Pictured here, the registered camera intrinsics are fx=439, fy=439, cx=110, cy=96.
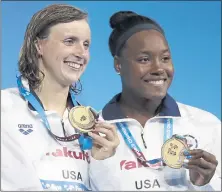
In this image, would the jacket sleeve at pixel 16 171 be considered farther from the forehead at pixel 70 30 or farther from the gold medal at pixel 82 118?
the forehead at pixel 70 30

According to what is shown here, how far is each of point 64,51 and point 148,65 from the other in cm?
64

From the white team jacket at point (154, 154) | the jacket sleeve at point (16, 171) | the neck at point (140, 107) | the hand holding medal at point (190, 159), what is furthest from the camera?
the neck at point (140, 107)

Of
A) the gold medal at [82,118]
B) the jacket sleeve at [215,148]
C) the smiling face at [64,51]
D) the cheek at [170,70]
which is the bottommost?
the jacket sleeve at [215,148]

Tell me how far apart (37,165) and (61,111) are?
0.43 meters

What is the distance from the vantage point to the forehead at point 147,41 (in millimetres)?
3238

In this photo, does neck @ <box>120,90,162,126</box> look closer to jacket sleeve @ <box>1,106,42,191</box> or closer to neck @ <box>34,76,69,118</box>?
neck @ <box>34,76,69,118</box>

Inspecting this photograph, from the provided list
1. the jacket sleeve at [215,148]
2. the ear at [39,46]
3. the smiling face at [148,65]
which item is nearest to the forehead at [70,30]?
the ear at [39,46]

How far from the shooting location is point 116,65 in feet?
11.6

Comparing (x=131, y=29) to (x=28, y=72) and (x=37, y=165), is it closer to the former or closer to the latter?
(x=28, y=72)

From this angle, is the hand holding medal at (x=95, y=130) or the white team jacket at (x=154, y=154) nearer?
the hand holding medal at (x=95, y=130)

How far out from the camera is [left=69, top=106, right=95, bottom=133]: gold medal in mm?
2832

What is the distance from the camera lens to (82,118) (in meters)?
2.86

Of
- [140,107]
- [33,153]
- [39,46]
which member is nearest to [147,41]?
[140,107]

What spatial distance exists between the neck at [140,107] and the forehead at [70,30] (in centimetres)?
69
